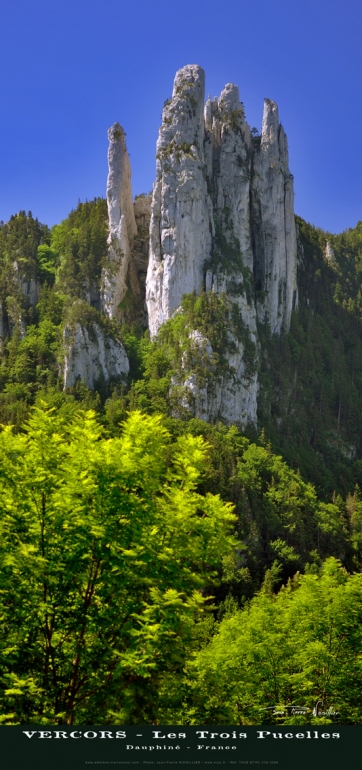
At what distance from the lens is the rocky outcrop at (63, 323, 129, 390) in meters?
102

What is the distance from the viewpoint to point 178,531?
15.6 meters

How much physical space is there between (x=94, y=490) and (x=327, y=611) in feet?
38.5

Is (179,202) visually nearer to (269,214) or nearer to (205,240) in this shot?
(205,240)

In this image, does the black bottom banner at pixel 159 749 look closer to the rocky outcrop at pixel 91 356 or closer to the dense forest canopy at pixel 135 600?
the dense forest canopy at pixel 135 600

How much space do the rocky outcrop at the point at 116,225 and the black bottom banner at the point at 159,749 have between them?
342 ft

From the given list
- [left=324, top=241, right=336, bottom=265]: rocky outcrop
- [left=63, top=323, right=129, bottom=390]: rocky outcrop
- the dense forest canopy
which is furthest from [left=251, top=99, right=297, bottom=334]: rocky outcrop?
the dense forest canopy

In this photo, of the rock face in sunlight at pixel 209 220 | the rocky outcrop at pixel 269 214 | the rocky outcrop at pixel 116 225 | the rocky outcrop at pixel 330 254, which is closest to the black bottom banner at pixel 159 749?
the rock face in sunlight at pixel 209 220

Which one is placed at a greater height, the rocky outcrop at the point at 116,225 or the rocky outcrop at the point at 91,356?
the rocky outcrop at the point at 116,225

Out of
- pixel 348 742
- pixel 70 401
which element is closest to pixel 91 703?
pixel 348 742

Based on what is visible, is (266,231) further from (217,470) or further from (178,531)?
(178,531)

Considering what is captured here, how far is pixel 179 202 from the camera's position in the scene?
366 feet

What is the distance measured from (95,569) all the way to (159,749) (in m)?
3.84

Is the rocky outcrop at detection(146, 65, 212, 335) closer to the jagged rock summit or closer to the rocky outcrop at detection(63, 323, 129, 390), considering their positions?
the jagged rock summit

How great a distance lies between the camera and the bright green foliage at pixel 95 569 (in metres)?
14.8
